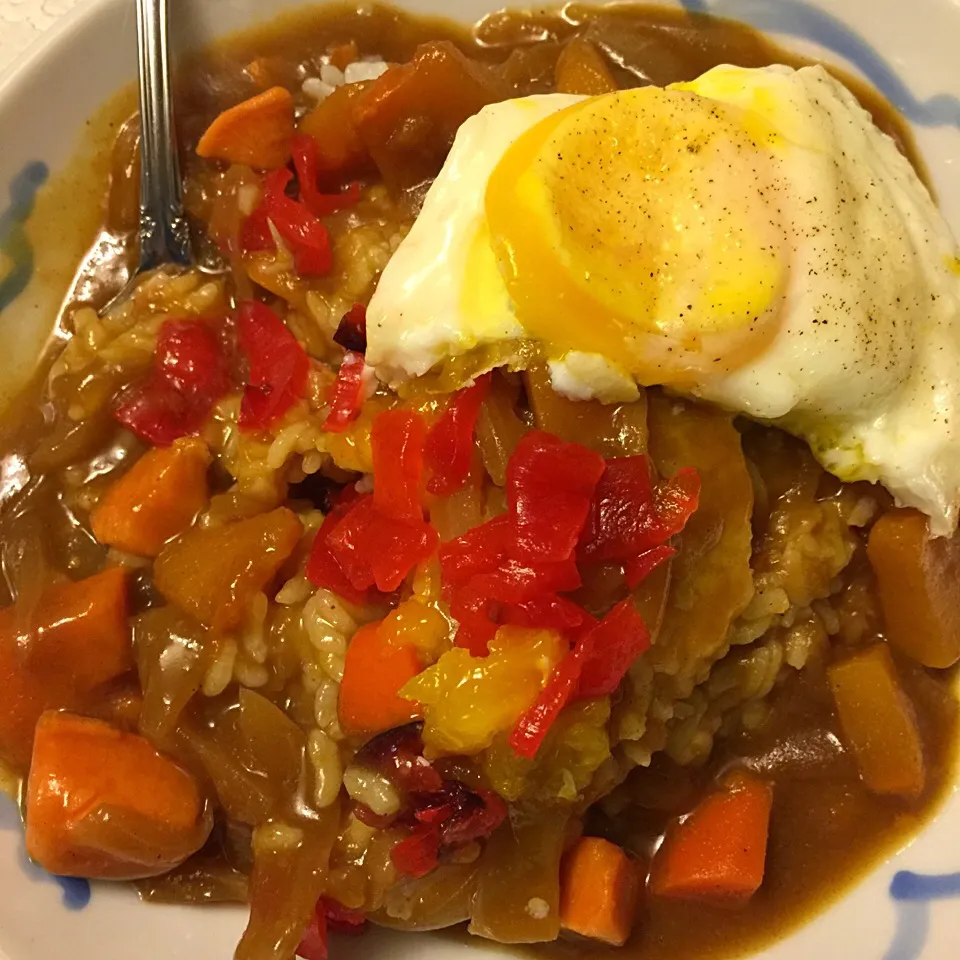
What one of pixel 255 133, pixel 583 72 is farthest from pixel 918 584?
pixel 255 133

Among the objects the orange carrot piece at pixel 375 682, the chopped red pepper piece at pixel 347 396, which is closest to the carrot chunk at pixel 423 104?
the chopped red pepper piece at pixel 347 396

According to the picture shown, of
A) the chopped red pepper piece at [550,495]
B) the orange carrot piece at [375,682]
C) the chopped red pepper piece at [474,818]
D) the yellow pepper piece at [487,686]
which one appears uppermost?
the chopped red pepper piece at [550,495]

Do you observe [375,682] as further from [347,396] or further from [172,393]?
[172,393]

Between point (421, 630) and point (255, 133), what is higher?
point (255, 133)

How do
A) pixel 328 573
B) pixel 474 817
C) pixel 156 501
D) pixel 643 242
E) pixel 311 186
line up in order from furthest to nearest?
pixel 311 186
pixel 156 501
pixel 328 573
pixel 474 817
pixel 643 242

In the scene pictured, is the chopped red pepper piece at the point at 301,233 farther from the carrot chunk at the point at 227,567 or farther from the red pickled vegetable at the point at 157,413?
the carrot chunk at the point at 227,567
